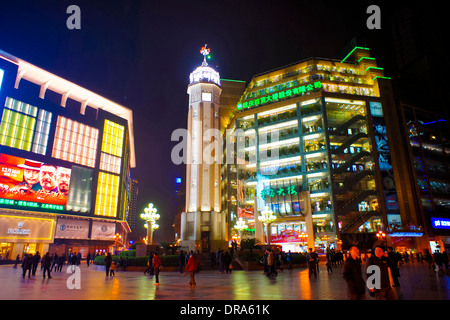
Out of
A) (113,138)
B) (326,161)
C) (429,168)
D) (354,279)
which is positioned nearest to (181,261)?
(354,279)

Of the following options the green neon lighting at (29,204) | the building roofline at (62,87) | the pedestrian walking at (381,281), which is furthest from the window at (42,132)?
the pedestrian walking at (381,281)

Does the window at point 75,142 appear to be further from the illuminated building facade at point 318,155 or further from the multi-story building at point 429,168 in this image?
the multi-story building at point 429,168

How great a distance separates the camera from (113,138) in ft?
206

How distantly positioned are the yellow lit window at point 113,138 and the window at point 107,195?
550cm

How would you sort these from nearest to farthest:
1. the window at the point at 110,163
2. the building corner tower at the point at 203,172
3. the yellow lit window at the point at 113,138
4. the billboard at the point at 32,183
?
the building corner tower at the point at 203,172 < the billboard at the point at 32,183 < the window at the point at 110,163 < the yellow lit window at the point at 113,138

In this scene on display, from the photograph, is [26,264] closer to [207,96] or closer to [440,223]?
[207,96]

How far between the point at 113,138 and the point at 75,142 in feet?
29.4

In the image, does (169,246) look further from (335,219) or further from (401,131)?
(401,131)

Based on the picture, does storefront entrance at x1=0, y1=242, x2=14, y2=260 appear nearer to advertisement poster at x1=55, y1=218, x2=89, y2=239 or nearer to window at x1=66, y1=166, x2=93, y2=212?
advertisement poster at x1=55, y1=218, x2=89, y2=239

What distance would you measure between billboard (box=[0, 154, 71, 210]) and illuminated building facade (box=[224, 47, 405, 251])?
31.2 metres

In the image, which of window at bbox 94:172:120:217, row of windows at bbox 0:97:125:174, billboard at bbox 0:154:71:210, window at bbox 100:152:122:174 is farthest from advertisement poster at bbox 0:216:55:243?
window at bbox 100:152:122:174

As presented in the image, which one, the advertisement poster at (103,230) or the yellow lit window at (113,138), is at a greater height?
the yellow lit window at (113,138)

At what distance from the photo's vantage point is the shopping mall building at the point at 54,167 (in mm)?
45094
